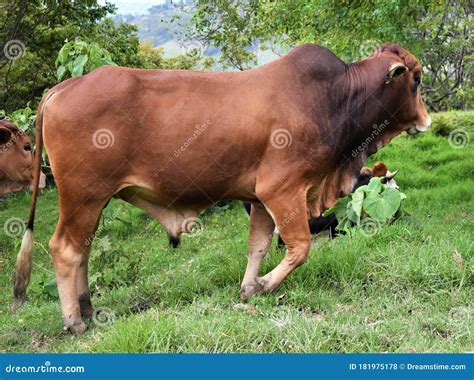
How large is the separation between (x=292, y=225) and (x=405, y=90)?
1524mm

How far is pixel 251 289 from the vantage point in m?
4.98

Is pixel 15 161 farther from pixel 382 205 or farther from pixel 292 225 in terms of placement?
pixel 382 205

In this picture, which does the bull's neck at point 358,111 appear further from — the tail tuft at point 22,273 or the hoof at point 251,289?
the tail tuft at point 22,273

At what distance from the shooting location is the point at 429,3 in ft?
A: 27.4

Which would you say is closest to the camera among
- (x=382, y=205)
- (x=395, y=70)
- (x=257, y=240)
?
(x=395, y=70)

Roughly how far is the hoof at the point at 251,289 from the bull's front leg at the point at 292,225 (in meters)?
0.18

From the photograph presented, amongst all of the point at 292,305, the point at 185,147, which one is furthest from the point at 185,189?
the point at 292,305

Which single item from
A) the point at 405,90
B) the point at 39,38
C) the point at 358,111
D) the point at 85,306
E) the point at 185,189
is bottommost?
the point at 39,38

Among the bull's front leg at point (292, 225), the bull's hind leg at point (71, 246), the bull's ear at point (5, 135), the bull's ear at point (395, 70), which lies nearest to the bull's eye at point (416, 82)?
the bull's ear at point (395, 70)

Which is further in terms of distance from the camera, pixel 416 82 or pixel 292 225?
pixel 416 82

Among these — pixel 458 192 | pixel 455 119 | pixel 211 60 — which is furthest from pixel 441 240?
pixel 211 60

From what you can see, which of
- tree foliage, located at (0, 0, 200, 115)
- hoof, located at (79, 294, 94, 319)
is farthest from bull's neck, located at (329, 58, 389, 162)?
tree foliage, located at (0, 0, 200, 115)

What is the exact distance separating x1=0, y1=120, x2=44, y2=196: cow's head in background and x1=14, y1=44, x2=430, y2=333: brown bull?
Answer: 2.17m
